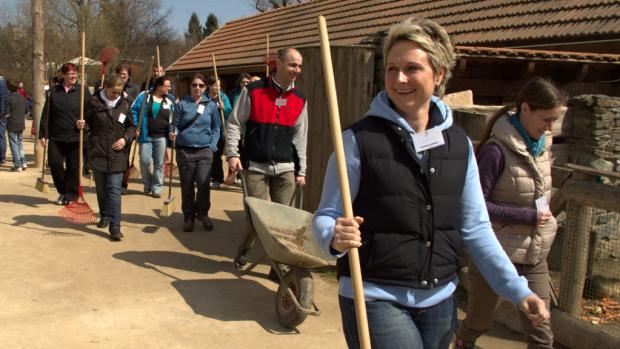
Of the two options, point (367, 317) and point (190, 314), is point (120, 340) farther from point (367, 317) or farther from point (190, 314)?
point (367, 317)

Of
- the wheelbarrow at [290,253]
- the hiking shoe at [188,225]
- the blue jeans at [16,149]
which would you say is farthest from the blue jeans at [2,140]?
the wheelbarrow at [290,253]

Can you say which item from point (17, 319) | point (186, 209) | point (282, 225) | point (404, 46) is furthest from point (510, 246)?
point (186, 209)

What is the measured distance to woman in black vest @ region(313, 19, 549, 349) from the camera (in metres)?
2.05

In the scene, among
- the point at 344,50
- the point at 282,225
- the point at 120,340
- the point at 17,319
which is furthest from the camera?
the point at 344,50

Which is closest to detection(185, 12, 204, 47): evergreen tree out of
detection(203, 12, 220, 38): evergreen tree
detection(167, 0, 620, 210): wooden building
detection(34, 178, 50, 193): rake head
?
detection(203, 12, 220, 38): evergreen tree

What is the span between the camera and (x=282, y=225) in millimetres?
4895

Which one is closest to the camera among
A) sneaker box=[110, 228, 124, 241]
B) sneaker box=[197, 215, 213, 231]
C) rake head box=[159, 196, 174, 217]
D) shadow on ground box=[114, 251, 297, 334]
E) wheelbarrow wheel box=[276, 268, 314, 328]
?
wheelbarrow wheel box=[276, 268, 314, 328]

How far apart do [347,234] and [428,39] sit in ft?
2.36

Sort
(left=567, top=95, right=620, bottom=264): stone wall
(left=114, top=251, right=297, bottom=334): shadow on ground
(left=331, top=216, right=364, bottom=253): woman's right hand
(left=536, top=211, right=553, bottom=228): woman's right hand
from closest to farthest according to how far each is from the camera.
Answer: (left=331, top=216, right=364, bottom=253): woman's right hand → (left=536, top=211, right=553, bottom=228): woman's right hand → (left=114, top=251, right=297, bottom=334): shadow on ground → (left=567, top=95, right=620, bottom=264): stone wall

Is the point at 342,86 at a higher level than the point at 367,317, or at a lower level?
higher

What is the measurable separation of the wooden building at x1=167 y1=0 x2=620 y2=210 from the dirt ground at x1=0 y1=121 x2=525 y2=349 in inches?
58.0

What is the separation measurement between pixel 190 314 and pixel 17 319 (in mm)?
1195

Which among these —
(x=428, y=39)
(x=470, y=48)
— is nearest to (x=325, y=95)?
(x=470, y=48)

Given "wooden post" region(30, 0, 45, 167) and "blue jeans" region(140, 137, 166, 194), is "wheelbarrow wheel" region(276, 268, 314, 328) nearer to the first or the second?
"blue jeans" region(140, 137, 166, 194)
